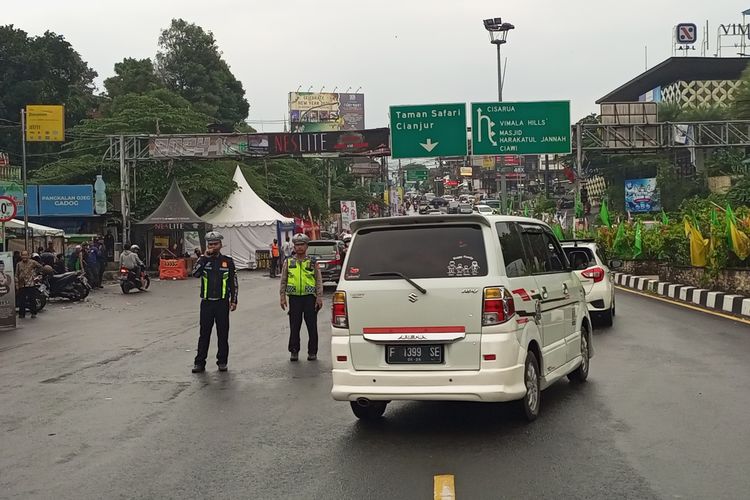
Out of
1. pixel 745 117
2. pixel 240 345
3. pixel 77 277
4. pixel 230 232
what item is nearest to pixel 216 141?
pixel 230 232

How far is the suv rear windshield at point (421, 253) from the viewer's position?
7074 millimetres

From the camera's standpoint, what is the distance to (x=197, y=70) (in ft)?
259

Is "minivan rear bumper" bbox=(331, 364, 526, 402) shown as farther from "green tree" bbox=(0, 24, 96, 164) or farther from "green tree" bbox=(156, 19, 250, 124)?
"green tree" bbox=(156, 19, 250, 124)

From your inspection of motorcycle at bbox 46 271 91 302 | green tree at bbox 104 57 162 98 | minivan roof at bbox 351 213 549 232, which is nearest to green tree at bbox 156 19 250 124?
green tree at bbox 104 57 162 98

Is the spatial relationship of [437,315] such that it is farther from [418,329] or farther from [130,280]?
[130,280]

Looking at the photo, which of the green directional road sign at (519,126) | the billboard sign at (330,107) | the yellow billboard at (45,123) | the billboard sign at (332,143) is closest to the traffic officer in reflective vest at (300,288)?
the green directional road sign at (519,126)

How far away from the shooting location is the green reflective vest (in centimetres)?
1167

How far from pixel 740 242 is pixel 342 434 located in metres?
12.8

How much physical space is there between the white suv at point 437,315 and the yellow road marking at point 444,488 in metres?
1.17

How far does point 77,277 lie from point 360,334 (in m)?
19.6

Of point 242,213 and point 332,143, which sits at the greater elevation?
point 332,143

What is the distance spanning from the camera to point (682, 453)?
6.30 m

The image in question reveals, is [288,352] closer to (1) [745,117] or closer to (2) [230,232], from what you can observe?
(2) [230,232]

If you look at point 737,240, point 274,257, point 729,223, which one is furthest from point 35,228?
point 737,240
